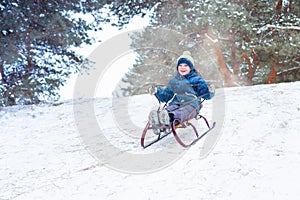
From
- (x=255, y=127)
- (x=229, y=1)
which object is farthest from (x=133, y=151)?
(x=229, y=1)

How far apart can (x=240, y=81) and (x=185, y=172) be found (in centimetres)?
1433

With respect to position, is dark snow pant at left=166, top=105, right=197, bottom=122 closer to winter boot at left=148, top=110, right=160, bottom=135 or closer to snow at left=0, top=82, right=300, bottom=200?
winter boot at left=148, top=110, right=160, bottom=135

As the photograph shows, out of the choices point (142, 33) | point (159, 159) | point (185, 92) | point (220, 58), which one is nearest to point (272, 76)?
point (220, 58)

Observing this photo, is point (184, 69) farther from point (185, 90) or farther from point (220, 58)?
point (220, 58)

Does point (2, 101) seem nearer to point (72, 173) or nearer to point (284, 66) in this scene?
point (72, 173)

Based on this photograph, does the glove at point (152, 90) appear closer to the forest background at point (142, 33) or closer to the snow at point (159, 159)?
the snow at point (159, 159)

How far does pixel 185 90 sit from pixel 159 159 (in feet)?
4.78

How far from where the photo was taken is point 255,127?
448 centimetres

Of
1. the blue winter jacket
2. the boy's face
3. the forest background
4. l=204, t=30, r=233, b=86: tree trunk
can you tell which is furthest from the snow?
l=204, t=30, r=233, b=86: tree trunk

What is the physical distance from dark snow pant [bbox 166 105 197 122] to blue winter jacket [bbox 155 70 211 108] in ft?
0.34

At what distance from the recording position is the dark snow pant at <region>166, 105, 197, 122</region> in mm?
4062

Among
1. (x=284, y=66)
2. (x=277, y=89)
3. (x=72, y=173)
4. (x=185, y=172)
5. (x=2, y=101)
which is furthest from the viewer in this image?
(x=284, y=66)

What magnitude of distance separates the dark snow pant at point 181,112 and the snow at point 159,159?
17.1 inches

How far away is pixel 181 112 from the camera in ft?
13.6
